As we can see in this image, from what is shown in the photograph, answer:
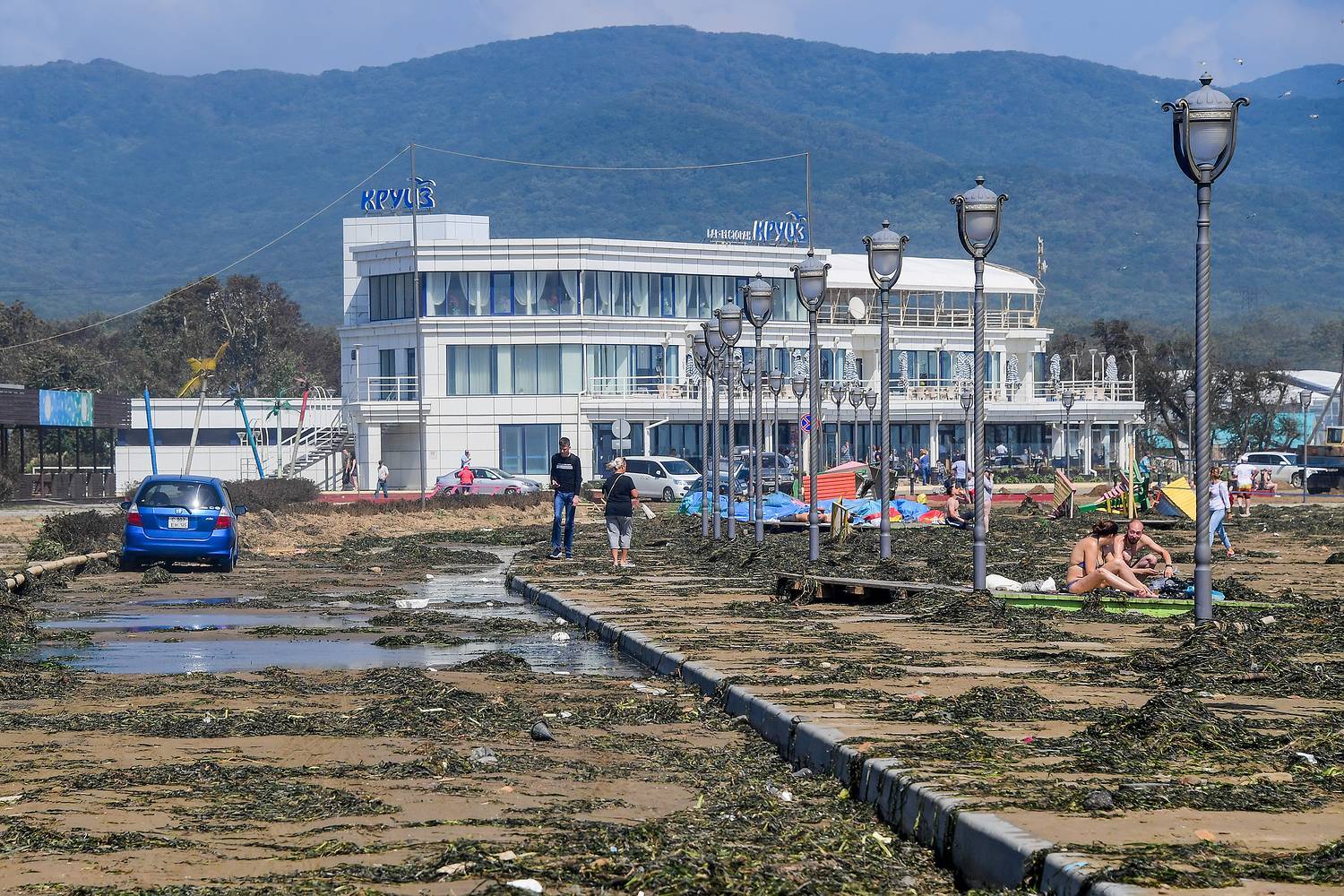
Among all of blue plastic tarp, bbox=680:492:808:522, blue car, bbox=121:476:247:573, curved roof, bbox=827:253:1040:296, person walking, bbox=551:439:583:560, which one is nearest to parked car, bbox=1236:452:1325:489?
curved roof, bbox=827:253:1040:296

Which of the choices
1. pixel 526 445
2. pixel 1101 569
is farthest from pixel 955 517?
pixel 526 445

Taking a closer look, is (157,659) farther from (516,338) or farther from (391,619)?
(516,338)

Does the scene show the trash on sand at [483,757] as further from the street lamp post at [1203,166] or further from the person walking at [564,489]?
the person walking at [564,489]

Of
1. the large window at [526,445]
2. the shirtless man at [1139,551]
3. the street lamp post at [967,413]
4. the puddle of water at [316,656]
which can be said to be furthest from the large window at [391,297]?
the puddle of water at [316,656]

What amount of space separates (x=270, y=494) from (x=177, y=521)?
914 inches

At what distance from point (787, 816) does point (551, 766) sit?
2.02 m

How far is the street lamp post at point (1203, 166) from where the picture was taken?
55.8ft

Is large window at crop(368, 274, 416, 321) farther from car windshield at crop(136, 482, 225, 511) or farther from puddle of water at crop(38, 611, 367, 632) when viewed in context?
puddle of water at crop(38, 611, 367, 632)

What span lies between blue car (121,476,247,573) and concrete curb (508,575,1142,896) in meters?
17.5

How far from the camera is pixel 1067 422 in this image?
81.9 meters

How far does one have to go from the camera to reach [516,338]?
84188mm

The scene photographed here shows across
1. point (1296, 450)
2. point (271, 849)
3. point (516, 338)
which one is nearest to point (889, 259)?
point (271, 849)

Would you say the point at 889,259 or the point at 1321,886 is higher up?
the point at 889,259

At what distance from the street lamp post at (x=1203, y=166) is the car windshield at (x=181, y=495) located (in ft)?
57.9
